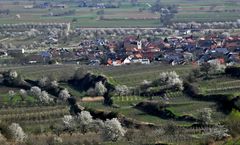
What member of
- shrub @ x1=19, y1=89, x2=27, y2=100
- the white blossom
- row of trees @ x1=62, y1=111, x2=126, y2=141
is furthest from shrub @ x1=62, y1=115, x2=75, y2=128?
shrub @ x1=19, y1=89, x2=27, y2=100

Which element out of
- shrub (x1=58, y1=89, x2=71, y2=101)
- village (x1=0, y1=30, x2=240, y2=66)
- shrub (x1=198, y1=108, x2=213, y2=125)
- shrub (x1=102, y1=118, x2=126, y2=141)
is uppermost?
shrub (x1=198, y1=108, x2=213, y2=125)

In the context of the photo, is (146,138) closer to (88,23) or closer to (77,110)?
(77,110)

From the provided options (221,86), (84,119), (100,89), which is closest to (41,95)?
(100,89)

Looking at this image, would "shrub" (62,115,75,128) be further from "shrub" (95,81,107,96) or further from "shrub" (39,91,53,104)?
"shrub" (95,81,107,96)

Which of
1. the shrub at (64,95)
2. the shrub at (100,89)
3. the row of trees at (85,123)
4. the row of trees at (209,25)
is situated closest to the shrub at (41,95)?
the shrub at (64,95)

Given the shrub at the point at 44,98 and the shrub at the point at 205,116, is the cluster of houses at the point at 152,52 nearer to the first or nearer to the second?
the shrub at the point at 44,98

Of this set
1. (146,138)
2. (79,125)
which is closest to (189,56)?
(79,125)

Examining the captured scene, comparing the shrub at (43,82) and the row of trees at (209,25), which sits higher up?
the shrub at (43,82)

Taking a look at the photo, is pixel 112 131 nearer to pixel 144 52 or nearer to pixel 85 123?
pixel 85 123
